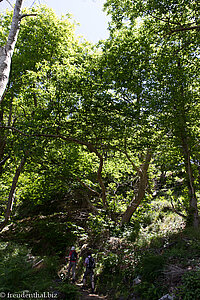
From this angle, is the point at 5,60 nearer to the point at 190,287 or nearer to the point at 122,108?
the point at 122,108

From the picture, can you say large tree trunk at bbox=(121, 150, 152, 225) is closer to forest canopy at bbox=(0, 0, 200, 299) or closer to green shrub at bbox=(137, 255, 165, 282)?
forest canopy at bbox=(0, 0, 200, 299)

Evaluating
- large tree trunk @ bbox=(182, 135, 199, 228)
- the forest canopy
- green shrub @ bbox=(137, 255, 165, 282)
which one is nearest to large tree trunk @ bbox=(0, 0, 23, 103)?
the forest canopy

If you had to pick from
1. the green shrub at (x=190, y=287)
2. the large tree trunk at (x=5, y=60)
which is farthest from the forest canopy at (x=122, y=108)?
the large tree trunk at (x=5, y=60)

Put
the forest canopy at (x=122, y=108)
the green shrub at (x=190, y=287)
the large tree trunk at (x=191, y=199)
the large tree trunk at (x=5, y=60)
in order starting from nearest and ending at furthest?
1. the large tree trunk at (x=5, y=60)
2. the green shrub at (x=190, y=287)
3. the forest canopy at (x=122, y=108)
4. the large tree trunk at (x=191, y=199)

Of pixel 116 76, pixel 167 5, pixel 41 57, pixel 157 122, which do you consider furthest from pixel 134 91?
pixel 41 57

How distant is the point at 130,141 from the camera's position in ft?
31.7

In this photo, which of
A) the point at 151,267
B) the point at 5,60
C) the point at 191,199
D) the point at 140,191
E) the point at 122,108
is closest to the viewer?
the point at 5,60

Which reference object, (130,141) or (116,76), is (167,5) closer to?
(116,76)

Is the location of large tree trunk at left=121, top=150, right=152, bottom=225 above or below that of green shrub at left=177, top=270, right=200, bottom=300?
above

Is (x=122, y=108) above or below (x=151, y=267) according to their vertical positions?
above

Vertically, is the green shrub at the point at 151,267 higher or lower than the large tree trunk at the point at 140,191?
lower

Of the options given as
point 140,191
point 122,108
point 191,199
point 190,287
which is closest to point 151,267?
point 190,287

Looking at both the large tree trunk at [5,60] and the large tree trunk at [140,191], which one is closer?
the large tree trunk at [5,60]

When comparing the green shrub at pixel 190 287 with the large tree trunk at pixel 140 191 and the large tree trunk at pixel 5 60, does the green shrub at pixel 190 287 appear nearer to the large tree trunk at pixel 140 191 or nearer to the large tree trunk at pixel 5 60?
the large tree trunk at pixel 5 60
